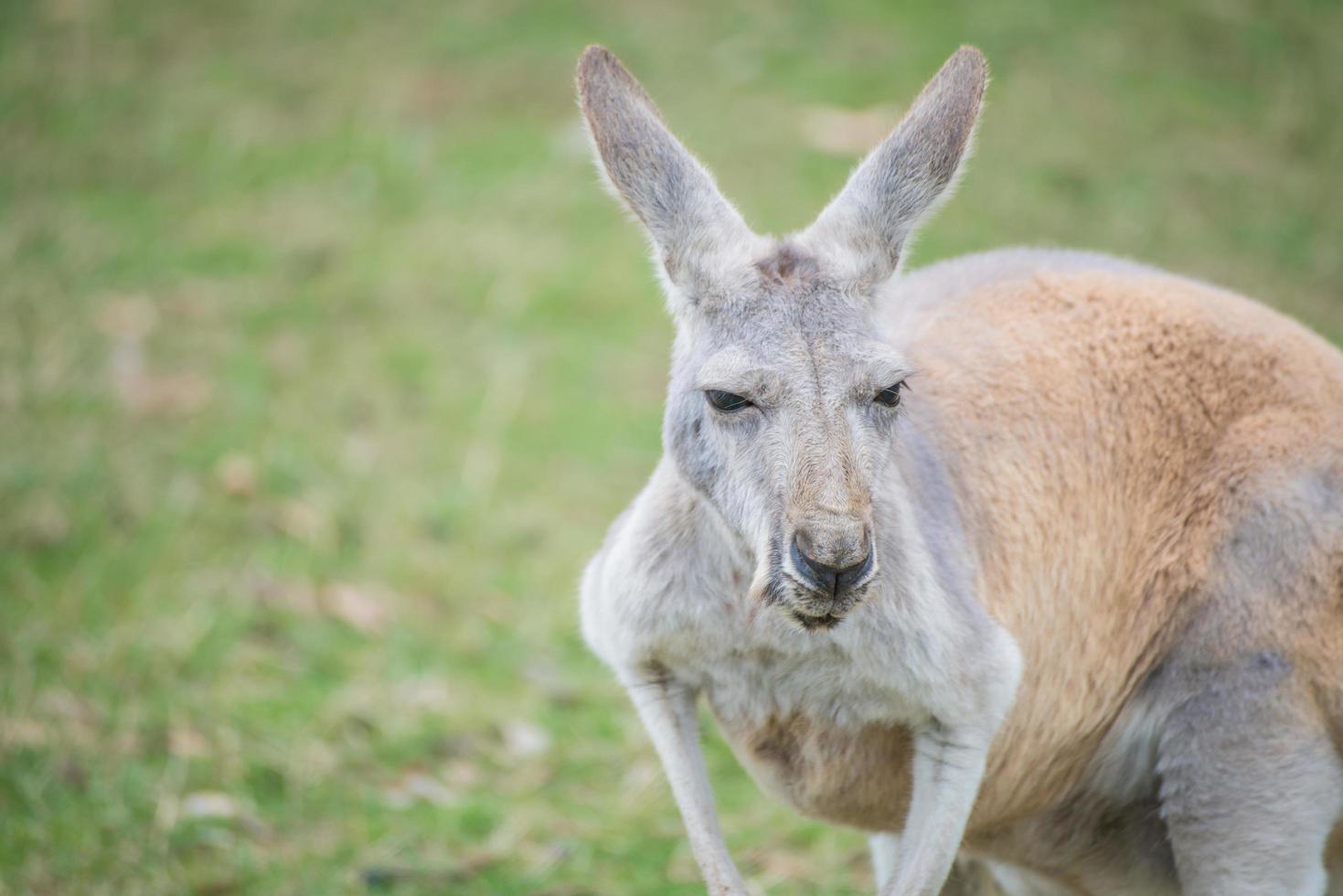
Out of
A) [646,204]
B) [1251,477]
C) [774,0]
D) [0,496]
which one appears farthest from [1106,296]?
[774,0]

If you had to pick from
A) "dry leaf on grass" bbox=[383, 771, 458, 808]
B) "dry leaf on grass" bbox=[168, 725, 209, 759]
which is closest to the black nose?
"dry leaf on grass" bbox=[383, 771, 458, 808]

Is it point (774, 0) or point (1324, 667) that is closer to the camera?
point (1324, 667)

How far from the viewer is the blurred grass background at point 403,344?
484 cm

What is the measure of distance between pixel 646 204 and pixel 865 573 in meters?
1.00

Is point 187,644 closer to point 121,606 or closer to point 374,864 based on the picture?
point 121,606

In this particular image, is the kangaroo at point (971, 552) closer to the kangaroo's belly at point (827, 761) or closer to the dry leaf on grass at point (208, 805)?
the kangaroo's belly at point (827, 761)

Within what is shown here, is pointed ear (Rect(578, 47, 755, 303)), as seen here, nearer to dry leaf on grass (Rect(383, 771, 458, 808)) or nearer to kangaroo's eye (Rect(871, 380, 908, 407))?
kangaroo's eye (Rect(871, 380, 908, 407))

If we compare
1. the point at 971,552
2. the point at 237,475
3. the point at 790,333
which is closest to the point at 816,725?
the point at 971,552

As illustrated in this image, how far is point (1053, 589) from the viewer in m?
3.62

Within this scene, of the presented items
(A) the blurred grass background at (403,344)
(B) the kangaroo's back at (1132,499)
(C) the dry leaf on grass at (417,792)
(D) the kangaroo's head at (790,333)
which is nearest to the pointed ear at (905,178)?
(D) the kangaroo's head at (790,333)

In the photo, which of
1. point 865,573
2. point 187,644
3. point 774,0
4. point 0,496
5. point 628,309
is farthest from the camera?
point 774,0

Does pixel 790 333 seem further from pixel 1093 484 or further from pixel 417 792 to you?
pixel 417 792

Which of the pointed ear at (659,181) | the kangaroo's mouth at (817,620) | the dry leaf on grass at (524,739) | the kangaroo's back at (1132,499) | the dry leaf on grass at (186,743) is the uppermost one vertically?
the pointed ear at (659,181)

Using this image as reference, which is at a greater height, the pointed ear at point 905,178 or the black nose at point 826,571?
the pointed ear at point 905,178
